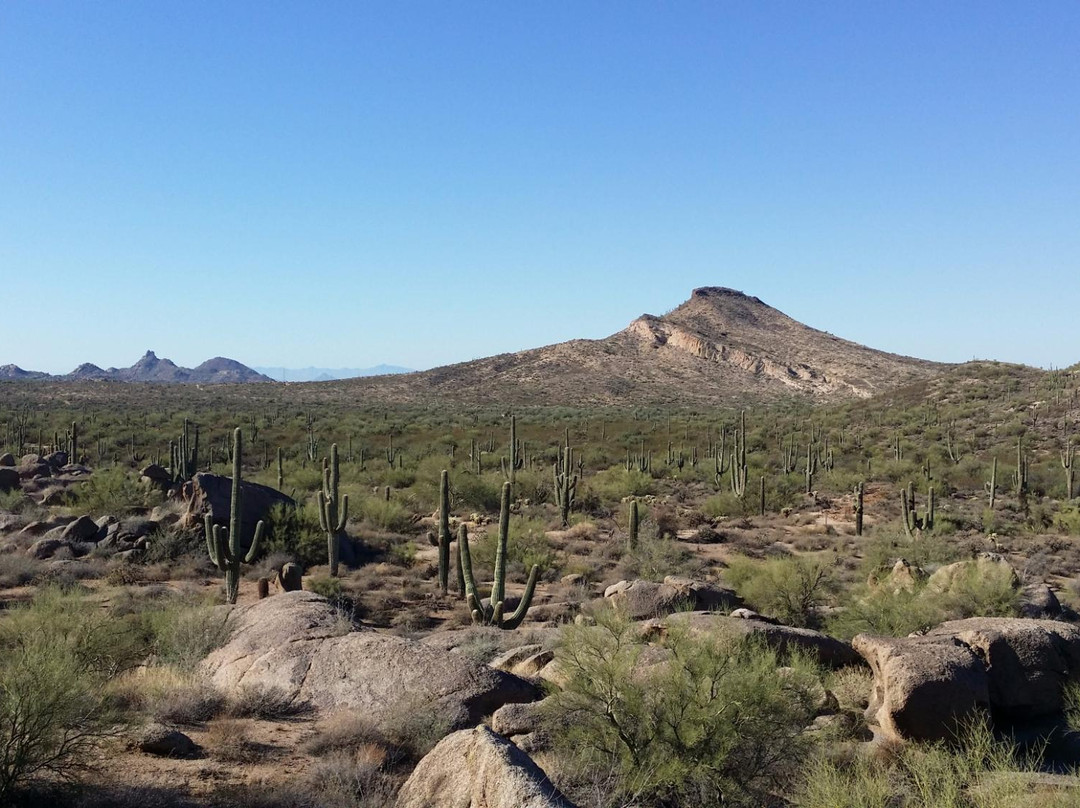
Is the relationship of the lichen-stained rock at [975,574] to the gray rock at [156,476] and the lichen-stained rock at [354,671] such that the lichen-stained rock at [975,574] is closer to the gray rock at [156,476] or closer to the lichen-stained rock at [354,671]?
the lichen-stained rock at [354,671]

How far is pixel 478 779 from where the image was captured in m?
4.93

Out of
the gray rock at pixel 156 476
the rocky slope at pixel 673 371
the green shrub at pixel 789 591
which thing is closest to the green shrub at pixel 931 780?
the green shrub at pixel 789 591

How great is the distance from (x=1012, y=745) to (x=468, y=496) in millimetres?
21263

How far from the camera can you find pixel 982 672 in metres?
7.41

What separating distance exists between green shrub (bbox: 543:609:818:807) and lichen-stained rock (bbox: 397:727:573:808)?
752 millimetres

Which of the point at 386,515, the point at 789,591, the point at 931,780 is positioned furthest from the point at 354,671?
the point at 386,515

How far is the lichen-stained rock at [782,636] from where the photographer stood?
27.0 feet

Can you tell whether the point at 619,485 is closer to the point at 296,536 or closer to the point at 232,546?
the point at 296,536

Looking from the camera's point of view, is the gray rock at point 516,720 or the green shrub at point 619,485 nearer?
the gray rock at point 516,720

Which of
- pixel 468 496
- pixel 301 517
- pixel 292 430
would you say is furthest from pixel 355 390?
pixel 301 517

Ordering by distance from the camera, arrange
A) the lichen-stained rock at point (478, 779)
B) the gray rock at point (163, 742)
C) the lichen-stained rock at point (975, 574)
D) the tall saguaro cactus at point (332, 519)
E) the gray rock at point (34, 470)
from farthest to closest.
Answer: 1. the gray rock at point (34, 470)
2. the tall saguaro cactus at point (332, 519)
3. the lichen-stained rock at point (975, 574)
4. the gray rock at point (163, 742)
5. the lichen-stained rock at point (478, 779)

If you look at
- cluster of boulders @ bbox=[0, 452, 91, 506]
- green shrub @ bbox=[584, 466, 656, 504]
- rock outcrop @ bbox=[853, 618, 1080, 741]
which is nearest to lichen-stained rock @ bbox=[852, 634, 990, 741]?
rock outcrop @ bbox=[853, 618, 1080, 741]

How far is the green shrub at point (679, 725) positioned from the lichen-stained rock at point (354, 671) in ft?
5.18

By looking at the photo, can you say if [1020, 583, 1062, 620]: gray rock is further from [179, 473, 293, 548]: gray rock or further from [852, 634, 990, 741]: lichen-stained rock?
[179, 473, 293, 548]: gray rock
